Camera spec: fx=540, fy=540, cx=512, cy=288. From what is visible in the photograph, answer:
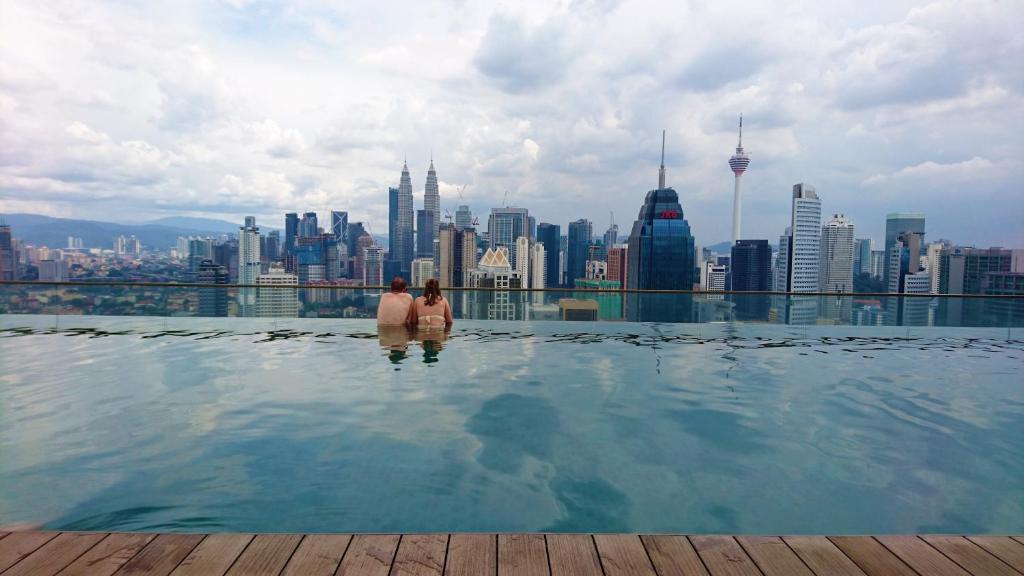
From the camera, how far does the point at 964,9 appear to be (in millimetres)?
10203

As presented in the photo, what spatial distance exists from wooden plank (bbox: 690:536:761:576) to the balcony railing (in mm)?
7596

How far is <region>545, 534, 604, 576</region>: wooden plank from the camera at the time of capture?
1504 millimetres

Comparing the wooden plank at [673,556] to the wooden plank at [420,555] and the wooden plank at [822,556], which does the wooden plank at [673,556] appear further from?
the wooden plank at [420,555]

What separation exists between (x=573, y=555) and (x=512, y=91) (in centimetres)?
1409

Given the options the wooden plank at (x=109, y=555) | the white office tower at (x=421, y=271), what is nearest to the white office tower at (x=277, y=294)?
the white office tower at (x=421, y=271)

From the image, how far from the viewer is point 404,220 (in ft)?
170

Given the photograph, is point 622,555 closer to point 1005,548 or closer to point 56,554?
point 1005,548

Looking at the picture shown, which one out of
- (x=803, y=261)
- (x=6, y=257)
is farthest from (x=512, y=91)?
(x=803, y=261)

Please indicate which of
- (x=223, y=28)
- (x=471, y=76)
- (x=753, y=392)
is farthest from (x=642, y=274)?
(x=753, y=392)

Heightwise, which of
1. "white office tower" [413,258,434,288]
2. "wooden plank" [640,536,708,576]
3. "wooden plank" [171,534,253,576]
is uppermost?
"white office tower" [413,258,434,288]

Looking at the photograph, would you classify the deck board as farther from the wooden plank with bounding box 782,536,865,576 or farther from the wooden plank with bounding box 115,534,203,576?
the wooden plank with bounding box 115,534,203,576

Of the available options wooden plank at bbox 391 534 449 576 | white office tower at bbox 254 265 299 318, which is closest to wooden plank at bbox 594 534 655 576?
wooden plank at bbox 391 534 449 576

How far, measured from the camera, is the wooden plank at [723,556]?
152cm

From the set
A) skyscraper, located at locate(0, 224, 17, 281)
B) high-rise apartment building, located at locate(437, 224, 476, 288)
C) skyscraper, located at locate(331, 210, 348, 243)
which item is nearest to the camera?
skyscraper, located at locate(0, 224, 17, 281)
